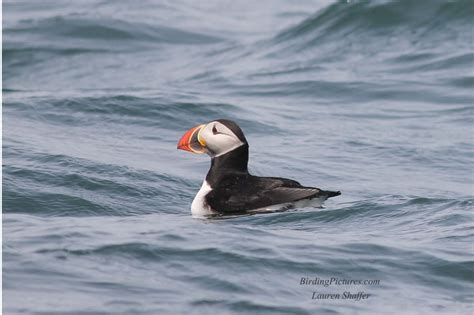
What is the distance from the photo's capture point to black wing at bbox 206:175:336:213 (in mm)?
8016

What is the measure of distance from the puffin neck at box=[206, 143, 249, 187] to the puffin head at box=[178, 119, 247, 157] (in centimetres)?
3

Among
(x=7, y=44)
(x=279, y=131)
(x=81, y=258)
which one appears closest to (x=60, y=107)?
(x=279, y=131)

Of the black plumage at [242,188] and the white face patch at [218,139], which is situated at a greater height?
the white face patch at [218,139]

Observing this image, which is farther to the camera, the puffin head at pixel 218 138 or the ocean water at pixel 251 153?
the puffin head at pixel 218 138

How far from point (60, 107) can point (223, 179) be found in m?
4.79

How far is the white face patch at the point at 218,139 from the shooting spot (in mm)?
8656

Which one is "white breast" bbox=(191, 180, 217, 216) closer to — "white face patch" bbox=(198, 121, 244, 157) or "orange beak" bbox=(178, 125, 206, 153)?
"white face patch" bbox=(198, 121, 244, 157)

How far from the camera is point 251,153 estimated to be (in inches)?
455

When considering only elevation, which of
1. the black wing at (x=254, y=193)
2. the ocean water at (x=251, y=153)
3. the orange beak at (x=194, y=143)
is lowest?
the ocean water at (x=251, y=153)

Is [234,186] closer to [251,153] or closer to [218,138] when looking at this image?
[218,138]

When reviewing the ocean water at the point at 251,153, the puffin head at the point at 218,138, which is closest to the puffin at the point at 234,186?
the puffin head at the point at 218,138

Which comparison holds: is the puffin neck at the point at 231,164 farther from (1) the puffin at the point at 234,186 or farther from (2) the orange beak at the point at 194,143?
(2) the orange beak at the point at 194,143

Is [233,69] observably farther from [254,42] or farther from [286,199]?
[286,199]

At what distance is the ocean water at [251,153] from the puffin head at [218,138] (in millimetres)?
570
